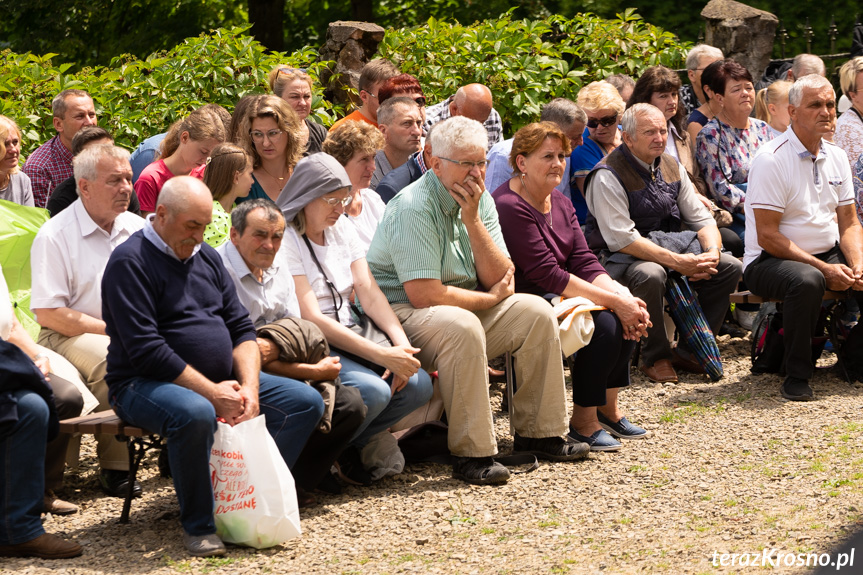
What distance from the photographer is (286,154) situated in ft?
20.9

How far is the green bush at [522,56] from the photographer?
9391mm

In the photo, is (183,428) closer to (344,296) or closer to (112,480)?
(112,480)

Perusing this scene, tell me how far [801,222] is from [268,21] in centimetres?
1022

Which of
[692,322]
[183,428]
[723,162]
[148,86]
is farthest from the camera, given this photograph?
[148,86]

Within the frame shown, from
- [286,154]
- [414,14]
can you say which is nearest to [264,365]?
[286,154]

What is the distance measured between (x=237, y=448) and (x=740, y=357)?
187 inches

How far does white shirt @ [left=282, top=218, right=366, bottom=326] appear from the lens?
5.22 m

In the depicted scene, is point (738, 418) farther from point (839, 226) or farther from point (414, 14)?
point (414, 14)

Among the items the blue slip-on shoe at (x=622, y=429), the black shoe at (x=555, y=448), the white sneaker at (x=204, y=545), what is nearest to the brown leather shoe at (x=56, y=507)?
the white sneaker at (x=204, y=545)

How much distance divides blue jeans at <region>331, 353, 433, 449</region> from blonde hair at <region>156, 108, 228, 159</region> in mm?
1904

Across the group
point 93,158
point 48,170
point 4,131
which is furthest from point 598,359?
point 48,170

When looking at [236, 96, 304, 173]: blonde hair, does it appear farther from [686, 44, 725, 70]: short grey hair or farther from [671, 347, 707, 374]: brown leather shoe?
[686, 44, 725, 70]: short grey hair

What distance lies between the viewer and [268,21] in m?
15.4

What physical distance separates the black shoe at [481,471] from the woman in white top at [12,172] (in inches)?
123
